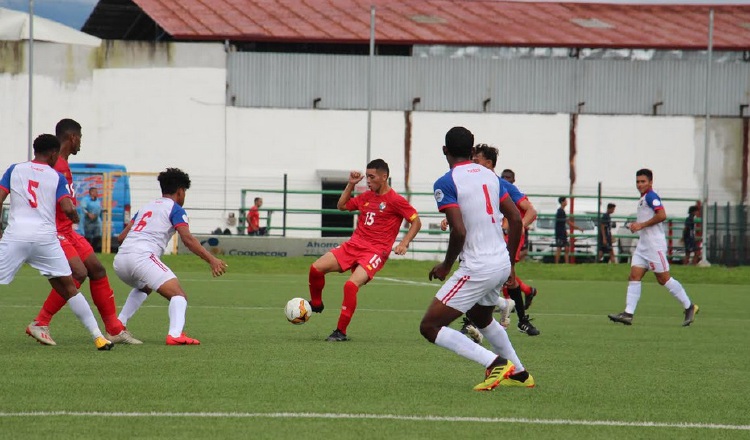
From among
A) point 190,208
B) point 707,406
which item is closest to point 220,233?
point 190,208

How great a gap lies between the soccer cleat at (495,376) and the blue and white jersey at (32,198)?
4.20 m

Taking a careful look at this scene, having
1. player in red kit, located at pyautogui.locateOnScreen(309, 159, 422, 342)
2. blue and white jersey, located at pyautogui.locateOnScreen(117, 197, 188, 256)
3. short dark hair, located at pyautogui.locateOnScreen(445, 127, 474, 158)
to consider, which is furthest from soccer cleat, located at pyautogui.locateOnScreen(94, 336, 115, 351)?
short dark hair, located at pyautogui.locateOnScreen(445, 127, 474, 158)

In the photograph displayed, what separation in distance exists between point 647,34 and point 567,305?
102 feet

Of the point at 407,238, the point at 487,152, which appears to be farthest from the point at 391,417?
the point at 407,238

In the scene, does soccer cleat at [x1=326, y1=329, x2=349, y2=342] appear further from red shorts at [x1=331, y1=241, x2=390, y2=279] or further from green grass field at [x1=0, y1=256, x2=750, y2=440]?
red shorts at [x1=331, y1=241, x2=390, y2=279]

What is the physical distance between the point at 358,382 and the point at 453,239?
1.38 meters

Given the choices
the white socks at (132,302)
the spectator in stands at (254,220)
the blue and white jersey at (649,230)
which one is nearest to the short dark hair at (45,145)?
the white socks at (132,302)

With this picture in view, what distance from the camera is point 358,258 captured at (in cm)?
1310

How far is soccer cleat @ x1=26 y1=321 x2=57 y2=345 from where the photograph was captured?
11.0 metres

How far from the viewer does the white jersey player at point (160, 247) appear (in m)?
11.3

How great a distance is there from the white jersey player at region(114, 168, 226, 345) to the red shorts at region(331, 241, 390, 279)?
2.22 meters

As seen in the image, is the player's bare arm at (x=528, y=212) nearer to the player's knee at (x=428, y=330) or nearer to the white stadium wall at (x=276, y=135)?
the player's knee at (x=428, y=330)

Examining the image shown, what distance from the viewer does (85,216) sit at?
3225cm

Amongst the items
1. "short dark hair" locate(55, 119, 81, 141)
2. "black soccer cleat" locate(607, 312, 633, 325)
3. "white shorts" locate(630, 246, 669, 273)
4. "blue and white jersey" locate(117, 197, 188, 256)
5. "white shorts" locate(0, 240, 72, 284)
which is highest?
"short dark hair" locate(55, 119, 81, 141)
